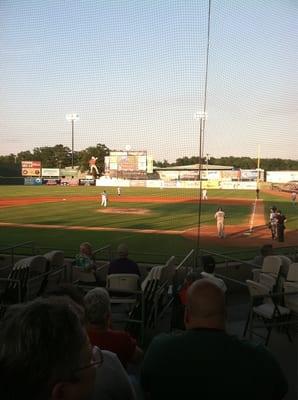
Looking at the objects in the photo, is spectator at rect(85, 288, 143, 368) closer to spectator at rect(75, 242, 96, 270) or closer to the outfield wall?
spectator at rect(75, 242, 96, 270)

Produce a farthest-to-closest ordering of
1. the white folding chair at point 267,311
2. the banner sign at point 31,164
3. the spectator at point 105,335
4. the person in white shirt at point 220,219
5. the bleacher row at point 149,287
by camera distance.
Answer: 1. the person in white shirt at point 220,219
2. the banner sign at point 31,164
3. the bleacher row at point 149,287
4. the white folding chair at point 267,311
5. the spectator at point 105,335

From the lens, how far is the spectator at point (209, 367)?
2.14 meters

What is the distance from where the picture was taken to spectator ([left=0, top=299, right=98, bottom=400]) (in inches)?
45.5

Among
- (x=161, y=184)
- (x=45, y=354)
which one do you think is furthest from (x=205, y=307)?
(x=161, y=184)

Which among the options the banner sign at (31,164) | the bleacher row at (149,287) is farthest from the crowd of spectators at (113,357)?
the banner sign at (31,164)

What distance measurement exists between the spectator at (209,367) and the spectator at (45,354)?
38.5 inches

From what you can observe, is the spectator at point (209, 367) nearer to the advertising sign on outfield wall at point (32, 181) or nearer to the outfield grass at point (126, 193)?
the outfield grass at point (126, 193)

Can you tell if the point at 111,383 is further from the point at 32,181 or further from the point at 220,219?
the point at 32,181

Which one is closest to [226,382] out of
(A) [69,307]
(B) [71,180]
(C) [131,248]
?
(A) [69,307]

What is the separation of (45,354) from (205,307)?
1.35 meters

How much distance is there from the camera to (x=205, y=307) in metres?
2.41

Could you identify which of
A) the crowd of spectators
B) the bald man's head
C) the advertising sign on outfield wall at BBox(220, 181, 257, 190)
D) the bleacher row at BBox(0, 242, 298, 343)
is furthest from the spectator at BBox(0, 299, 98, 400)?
the advertising sign on outfield wall at BBox(220, 181, 257, 190)

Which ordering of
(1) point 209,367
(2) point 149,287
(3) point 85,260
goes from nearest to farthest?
(1) point 209,367 → (2) point 149,287 → (3) point 85,260

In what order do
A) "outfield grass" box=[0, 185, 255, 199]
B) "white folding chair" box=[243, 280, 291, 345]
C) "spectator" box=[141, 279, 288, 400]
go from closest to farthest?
"spectator" box=[141, 279, 288, 400] → "white folding chair" box=[243, 280, 291, 345] → "outfield grass" box=[0, 185, 255, 199]
